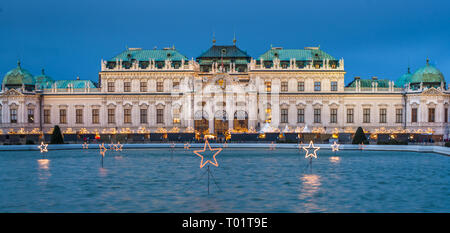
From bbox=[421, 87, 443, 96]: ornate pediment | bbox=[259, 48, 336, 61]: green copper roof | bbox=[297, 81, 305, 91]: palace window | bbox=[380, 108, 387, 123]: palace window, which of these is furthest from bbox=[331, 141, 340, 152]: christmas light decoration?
bbox=[421, 87, 443, 96]: ornate pediment

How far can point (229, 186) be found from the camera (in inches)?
1080

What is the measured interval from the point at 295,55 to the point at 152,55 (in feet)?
82.4

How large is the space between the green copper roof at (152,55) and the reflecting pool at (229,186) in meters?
44.8

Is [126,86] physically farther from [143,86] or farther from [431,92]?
[431,92]

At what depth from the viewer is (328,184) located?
28.0 m

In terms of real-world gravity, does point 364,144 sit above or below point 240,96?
below

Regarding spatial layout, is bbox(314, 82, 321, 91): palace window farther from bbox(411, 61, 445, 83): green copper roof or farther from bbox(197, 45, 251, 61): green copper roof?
bbox(411, 61, 445, 83): green copper roof

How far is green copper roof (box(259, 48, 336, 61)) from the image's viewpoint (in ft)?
272

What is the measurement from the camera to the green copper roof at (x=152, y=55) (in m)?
84.2

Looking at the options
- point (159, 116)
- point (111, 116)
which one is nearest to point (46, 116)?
point (111, 116)

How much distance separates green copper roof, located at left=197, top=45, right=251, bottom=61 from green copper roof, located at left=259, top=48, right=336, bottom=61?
4.58m
